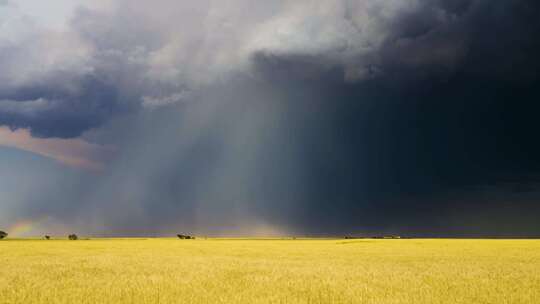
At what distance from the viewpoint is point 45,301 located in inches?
477

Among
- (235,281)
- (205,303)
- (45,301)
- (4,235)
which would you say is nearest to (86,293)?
(45,301)

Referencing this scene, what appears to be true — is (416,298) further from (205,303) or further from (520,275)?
(520,275)

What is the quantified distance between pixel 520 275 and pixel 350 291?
9.06 m

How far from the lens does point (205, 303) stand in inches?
476

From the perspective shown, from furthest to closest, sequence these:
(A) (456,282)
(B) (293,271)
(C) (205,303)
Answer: (B) (293,271)
(A) (456,282)
(C) (205,303)

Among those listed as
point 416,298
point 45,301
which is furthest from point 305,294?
point 45,301

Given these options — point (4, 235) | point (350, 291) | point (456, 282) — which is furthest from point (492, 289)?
point (4, 235)

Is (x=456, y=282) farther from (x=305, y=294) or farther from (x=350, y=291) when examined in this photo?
(x=305, y=294)

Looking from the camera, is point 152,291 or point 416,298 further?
point 152,291

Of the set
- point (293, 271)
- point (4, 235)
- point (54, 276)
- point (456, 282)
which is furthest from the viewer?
point (4, 235)

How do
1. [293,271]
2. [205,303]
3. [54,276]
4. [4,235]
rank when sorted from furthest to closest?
[4,235] → [293,271] → [54,276] → [205,303]

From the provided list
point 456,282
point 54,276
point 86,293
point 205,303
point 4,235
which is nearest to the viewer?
point 205,303

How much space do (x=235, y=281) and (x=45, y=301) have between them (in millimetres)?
6567

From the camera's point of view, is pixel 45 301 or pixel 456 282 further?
pixel 456 282
